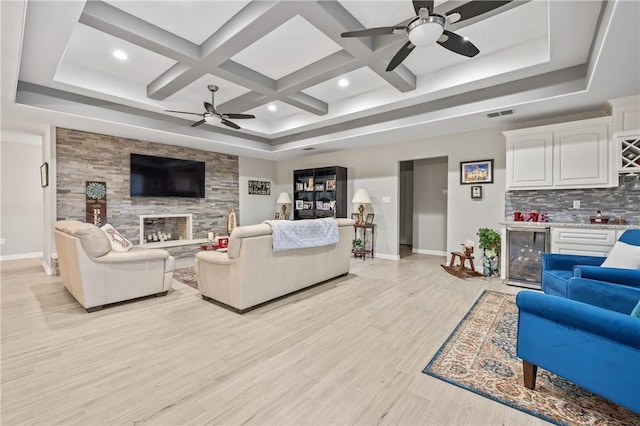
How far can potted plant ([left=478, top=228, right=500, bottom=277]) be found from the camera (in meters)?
4.51

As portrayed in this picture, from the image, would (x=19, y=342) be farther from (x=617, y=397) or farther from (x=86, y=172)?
(x=617, y=397)

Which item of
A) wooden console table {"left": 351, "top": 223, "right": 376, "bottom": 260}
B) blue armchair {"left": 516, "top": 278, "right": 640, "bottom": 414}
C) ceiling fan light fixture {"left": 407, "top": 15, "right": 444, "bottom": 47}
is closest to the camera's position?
blue armchair {"left": 516, "top": 278, "right": 640, "bottom": 414}

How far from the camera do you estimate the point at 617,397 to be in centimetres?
140

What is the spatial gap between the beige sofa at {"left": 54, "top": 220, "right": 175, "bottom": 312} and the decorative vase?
15.5ft

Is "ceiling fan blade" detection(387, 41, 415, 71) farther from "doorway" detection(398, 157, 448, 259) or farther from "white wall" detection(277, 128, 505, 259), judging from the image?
"doorway" detection(398, 157, 448, 259)

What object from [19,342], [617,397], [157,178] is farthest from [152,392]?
[157,178]

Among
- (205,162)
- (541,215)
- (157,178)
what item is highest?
(205,162)

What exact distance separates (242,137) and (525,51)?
515cm

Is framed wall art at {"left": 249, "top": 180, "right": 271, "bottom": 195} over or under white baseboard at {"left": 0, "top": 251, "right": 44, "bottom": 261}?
over

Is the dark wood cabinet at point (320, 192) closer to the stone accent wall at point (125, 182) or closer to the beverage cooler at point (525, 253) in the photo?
the stone accent wall at point (125, 182)

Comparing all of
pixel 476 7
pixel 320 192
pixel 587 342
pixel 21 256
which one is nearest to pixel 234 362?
pixel 587 342

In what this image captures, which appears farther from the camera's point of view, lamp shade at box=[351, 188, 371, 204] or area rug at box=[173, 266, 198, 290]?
lamp shade at box=[351, 188, 371, 204]

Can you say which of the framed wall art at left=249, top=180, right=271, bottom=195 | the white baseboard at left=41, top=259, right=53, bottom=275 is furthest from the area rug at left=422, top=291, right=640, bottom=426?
the framed wall art at left=249, top=180, right=271, bottom=195

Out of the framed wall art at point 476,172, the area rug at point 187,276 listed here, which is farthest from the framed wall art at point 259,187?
the framed wall art at point 476,172
